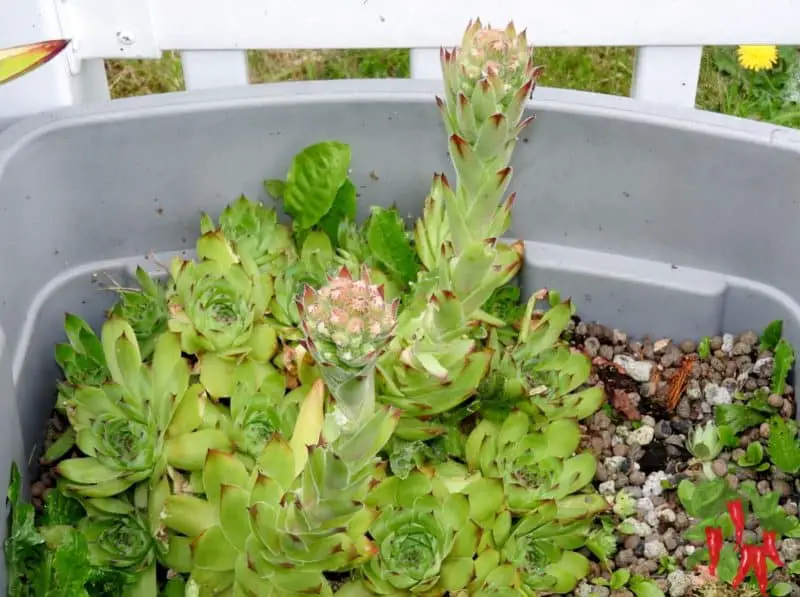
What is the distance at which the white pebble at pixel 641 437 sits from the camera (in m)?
1.41

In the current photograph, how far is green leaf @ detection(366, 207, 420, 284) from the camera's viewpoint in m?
1.41

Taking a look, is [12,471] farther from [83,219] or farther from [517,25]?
[517,25]

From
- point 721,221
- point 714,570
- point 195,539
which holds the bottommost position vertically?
point 714,570

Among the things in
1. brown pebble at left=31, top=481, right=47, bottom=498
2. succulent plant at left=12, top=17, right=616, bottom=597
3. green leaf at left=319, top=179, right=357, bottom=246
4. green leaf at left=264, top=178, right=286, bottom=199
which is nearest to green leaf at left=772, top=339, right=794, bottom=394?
succulent plant at left=12, top=17, right=616, bottom=597

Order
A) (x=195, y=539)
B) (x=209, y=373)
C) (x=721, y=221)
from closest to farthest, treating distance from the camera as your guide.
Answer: (x=195, y=539)
(x=209, y=373)
(x=721, y=221)

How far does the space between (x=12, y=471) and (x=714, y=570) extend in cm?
84

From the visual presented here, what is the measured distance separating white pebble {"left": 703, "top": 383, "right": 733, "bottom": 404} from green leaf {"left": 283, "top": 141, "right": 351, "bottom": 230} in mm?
586

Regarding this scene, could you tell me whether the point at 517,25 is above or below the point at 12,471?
above

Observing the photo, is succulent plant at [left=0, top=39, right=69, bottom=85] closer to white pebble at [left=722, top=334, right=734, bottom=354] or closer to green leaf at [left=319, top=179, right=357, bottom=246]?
green leaf at [left=319, top=179, right=357, bottom=246]

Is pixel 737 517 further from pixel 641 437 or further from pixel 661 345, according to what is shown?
pixel 661 345

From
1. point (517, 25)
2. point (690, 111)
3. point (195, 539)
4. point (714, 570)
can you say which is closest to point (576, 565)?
point (714, 570)

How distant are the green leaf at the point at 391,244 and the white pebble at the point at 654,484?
0.41 m

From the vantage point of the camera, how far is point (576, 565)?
4.15 ft

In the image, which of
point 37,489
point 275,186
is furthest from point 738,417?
point 37,489
